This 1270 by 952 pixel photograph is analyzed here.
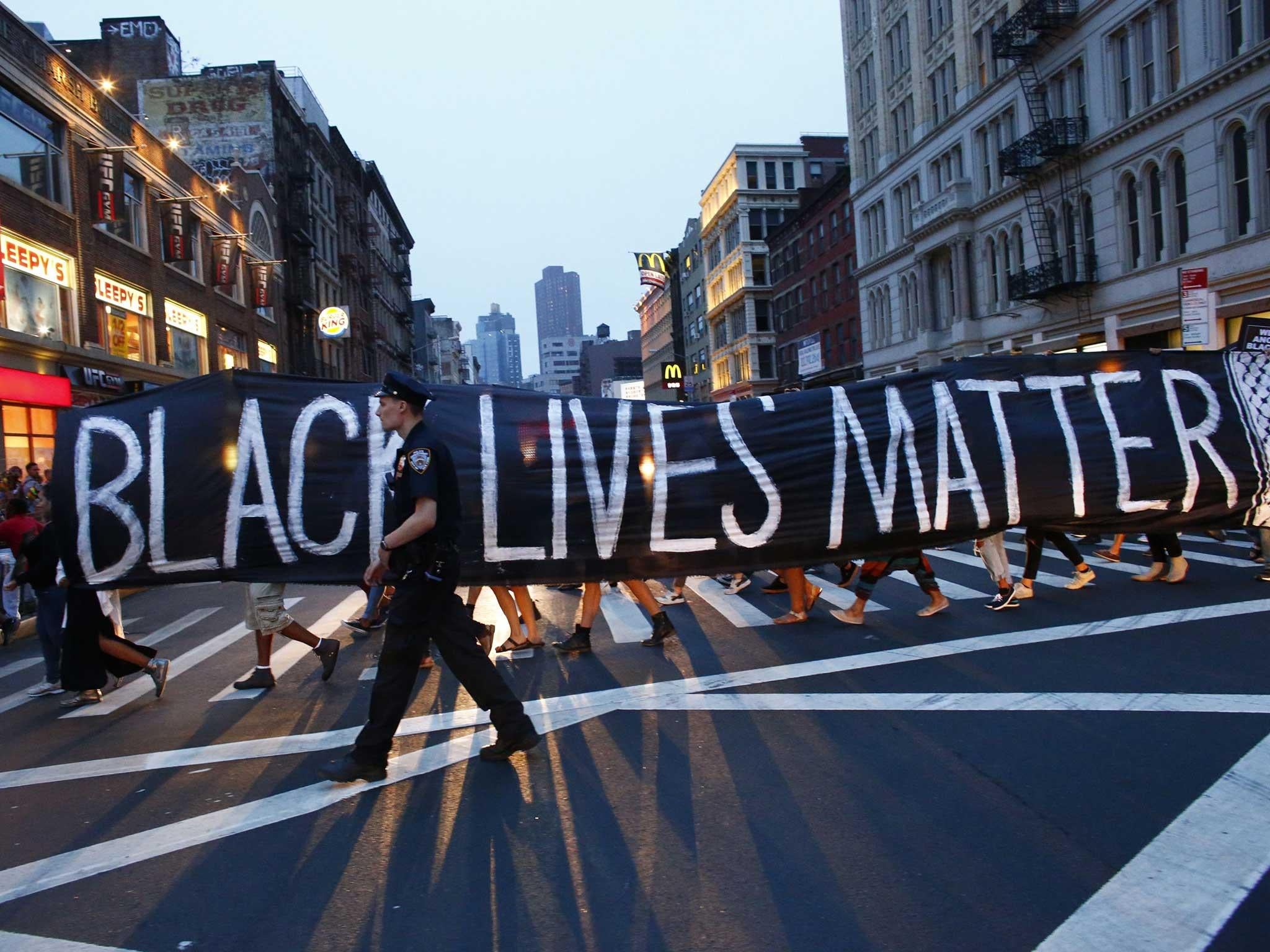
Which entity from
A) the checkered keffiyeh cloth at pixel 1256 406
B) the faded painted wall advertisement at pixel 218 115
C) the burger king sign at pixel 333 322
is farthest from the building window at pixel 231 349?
the checkered keffiyeh cloth at pixel 1256 406

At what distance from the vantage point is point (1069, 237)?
3139 cm

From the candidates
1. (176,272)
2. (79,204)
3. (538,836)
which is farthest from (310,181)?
(538,836)

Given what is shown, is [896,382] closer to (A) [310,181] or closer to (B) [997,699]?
(B) [997,699]

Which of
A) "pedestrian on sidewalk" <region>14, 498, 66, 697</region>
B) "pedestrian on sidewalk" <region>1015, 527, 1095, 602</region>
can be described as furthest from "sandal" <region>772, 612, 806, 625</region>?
"pedestrian on sidewalk" <region>14, 498, 66, 697</region>

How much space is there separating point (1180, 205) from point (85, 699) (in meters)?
27.7

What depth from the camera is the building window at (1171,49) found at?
25.3 meters

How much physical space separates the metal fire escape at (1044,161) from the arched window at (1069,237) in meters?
0.03

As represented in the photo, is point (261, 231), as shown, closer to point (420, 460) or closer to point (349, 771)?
point (420, 460)

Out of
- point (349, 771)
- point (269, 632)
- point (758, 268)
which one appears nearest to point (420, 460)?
point (349, 771)

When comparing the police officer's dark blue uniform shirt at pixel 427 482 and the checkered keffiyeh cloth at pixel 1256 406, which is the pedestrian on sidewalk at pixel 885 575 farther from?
the police officer's dark blue uniform shirt at pixel 427 482

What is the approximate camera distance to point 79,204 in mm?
24234

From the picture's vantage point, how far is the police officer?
4980 mm

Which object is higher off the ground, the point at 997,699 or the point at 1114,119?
the point at 1114,119

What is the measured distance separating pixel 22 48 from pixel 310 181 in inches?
1035
